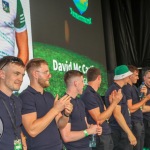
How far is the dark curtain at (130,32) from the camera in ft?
19.2

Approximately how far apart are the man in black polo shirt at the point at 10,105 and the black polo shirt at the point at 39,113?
0.09 m

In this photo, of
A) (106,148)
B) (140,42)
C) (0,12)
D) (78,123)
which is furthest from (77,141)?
(140,42)

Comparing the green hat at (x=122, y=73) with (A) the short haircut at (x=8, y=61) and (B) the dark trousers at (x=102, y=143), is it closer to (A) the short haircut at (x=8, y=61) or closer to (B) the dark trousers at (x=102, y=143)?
(B) the dark trousers at (x=102, y=143)

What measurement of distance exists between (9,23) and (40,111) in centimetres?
138

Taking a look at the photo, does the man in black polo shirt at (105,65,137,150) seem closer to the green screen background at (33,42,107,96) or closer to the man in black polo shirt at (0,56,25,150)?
the green screen background at (33,42,107,96)

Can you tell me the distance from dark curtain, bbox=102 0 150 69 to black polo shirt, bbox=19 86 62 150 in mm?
3880

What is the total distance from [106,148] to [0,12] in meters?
1.79

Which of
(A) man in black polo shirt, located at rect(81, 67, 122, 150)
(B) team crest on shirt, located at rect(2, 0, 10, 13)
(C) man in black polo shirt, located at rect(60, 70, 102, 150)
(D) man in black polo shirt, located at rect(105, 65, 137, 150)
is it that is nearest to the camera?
(C) man in black polo shirt, located at rect(60, 70, 102, 150)

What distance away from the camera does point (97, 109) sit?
2.95m

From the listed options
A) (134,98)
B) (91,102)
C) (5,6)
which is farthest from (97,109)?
(5,6)

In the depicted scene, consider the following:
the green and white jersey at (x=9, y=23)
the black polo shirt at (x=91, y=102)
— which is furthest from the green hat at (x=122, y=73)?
the green and white jersey at (x=9, y=23)

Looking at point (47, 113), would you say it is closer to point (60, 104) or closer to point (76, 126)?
point (60, 104)

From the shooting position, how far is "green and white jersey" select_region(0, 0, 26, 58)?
3.03 metres

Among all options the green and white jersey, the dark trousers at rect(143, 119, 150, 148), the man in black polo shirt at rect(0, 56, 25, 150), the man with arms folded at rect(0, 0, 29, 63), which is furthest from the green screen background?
the man in black polo shirt at rect(0, 56, 25, 150)
